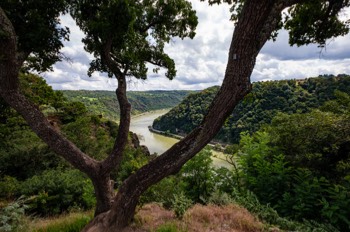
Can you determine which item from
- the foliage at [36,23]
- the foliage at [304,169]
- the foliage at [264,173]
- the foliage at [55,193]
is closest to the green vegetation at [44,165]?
the foliage at [55,193]

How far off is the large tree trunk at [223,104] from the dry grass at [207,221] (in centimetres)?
39

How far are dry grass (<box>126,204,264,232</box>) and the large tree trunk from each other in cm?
39

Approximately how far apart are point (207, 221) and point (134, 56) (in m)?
3.55

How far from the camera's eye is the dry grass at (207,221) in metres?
3.60

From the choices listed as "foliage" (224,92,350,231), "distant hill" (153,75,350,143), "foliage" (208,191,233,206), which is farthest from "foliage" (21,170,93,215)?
"distant hill" (153,75,350,143)

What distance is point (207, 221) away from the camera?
391 centimetres

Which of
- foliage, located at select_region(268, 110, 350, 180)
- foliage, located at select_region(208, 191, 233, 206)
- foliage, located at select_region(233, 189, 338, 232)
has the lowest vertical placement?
foliage, located at select_region(208, 191, 233, 206)

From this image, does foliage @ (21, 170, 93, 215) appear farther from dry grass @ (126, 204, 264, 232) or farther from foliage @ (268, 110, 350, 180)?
foliage @ (268, 110, 350, 180)

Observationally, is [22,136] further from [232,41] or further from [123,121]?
[232,41]

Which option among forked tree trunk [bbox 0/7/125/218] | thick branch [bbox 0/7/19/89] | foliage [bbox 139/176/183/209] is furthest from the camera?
foliage [bbox 139/176/183/209]

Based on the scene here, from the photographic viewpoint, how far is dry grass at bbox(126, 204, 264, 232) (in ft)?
11.8

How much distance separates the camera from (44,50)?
4012mm

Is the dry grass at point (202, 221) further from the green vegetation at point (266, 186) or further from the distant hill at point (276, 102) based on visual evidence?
the distant hill at point (276, 102)

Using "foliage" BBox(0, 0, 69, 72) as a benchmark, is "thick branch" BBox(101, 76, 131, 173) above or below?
below
